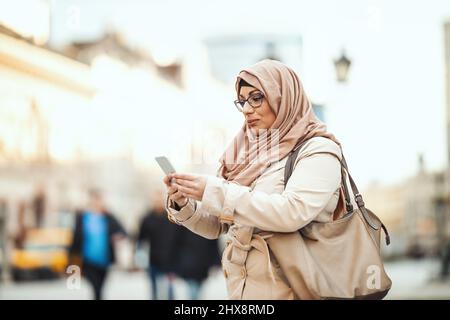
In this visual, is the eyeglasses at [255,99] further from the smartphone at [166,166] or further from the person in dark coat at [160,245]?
the person in dark coat at [160,245]

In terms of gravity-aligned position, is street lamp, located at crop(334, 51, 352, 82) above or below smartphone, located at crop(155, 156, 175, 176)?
above

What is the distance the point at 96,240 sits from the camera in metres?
10.5

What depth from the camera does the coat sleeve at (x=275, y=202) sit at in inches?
96.7

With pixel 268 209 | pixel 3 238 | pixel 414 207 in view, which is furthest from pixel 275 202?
pixel 414 207

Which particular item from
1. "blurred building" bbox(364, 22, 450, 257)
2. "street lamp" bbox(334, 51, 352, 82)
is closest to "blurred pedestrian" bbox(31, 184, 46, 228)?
"blurred building" bbox(364, 22, 450, 257)

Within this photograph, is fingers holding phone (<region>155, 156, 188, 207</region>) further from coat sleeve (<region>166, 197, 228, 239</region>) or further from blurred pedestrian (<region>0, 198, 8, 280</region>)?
blurred pedestrian (<region>0, 198, 8, 280</region>)

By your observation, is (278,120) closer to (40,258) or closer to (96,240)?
(96,240)

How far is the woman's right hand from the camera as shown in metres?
2.58

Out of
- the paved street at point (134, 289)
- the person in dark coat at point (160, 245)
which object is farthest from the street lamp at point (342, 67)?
the paved street at point (134, 289)

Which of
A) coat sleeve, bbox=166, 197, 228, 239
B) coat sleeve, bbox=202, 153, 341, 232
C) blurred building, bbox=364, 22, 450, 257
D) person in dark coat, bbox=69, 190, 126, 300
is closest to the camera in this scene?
coat sleeve, bbox=202, 153, 341, 232

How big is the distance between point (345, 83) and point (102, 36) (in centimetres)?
3055

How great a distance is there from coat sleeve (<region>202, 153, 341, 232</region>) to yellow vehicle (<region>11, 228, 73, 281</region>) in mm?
21623

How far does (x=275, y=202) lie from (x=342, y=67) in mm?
10409

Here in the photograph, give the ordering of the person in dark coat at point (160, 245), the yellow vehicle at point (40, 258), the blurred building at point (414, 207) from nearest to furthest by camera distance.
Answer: the person in dark coat at point (160, 245) → the yellow vehicle at point (40, 258) → the blurred building at point (414, 207)
